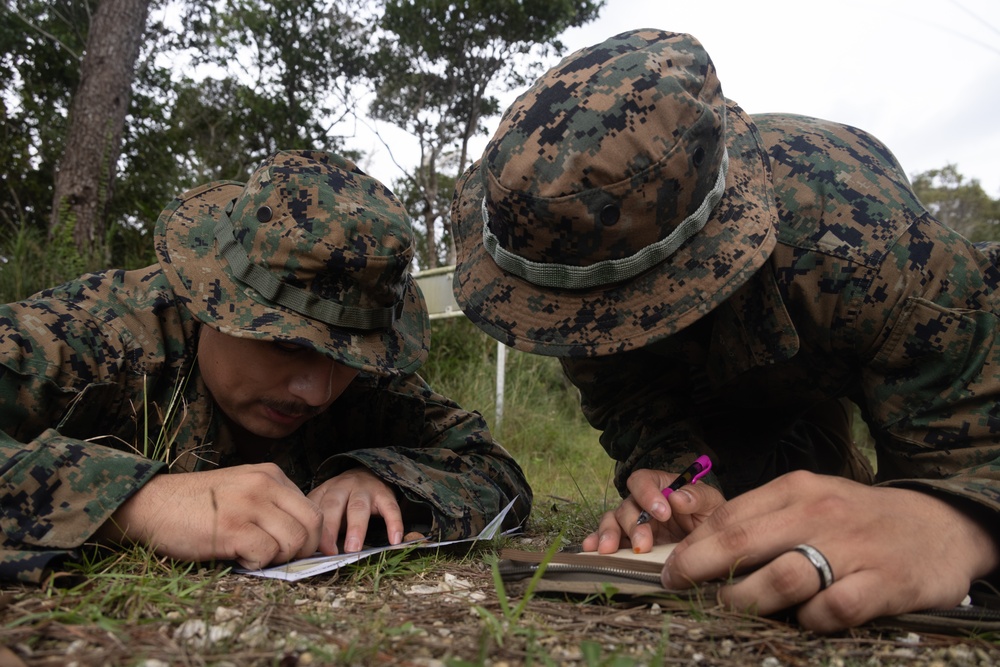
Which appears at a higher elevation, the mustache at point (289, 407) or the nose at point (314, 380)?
the nose at point (314, 380)

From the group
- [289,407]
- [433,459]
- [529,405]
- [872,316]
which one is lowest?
[433,459]

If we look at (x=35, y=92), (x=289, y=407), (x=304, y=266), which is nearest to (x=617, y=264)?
(x=304, y=266)

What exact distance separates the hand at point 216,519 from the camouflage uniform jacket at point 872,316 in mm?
1047

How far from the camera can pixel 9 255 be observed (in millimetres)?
5723

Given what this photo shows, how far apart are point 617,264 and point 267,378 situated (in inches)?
37.5

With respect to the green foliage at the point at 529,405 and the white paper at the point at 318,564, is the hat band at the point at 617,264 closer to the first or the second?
the white paper at the point at 318,564

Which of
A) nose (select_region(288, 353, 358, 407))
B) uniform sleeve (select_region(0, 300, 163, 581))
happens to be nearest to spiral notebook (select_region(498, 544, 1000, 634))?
nose (select_region(288, 353, 358, 407))

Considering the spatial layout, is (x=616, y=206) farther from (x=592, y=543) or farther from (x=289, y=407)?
(x=289, y=407)

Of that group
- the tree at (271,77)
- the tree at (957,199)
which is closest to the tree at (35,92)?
the tree at (271,77)

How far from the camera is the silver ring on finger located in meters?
1.22

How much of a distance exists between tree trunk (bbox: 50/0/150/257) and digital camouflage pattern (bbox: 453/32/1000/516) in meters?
5.84

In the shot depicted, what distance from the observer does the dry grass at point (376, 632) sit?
1.08m

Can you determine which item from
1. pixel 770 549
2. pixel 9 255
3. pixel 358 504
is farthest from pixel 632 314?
pixel 9 255

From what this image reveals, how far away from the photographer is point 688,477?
1.85 metres
